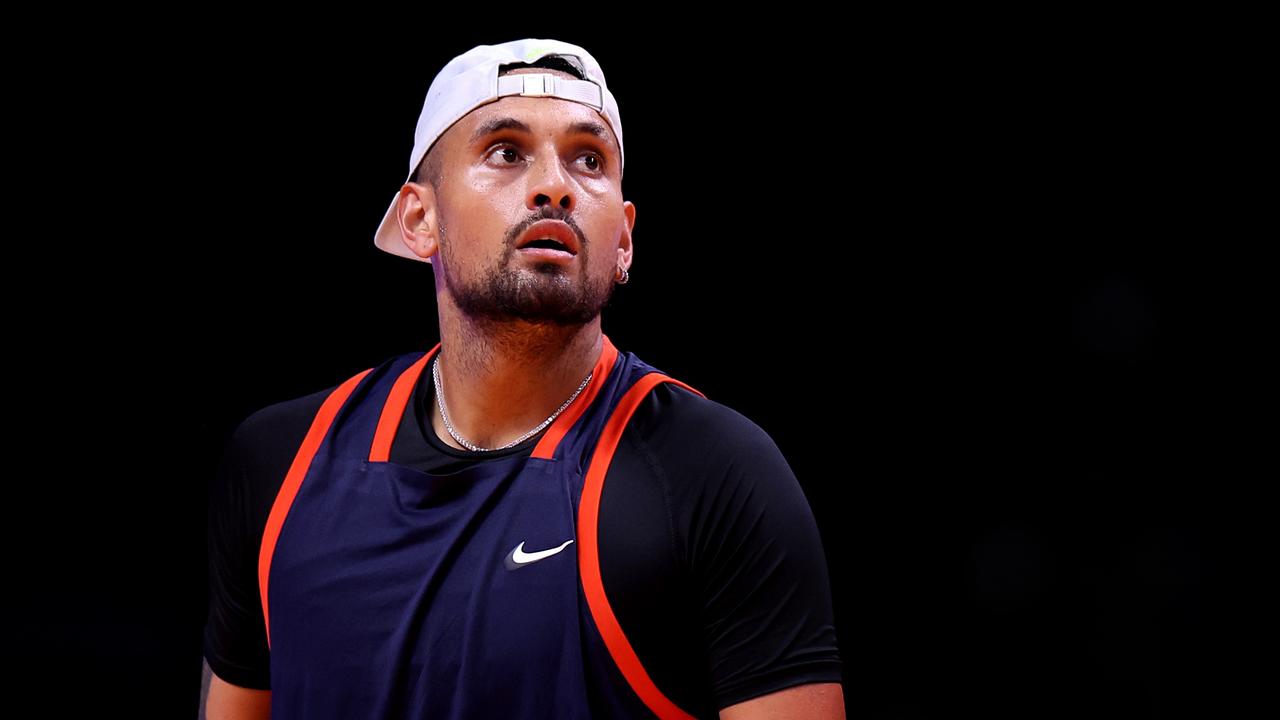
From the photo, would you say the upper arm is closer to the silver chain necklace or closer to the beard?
the silver chain necklace

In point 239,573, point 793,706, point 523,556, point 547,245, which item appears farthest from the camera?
point 239,573

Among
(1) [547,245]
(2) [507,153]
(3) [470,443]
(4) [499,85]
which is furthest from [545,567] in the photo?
(4) [499,85]

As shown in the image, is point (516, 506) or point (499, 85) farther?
point (499, 85)

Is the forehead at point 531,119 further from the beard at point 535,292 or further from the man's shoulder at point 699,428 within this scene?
the man's shoulder at point 699,428

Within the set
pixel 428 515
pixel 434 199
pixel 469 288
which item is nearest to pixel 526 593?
pixel 428 515

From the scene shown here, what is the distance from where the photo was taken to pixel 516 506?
165 centimetres

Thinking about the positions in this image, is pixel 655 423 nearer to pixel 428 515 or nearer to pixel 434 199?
pixel 428 515

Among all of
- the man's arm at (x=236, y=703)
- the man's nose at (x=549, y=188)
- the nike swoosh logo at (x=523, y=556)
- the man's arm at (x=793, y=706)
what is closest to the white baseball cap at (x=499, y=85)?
the man's nose at (x=549, y=188)

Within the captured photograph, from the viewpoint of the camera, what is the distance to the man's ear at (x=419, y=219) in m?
1.86

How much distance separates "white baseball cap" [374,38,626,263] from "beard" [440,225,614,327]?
22 centimetres

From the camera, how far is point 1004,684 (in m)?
2.96

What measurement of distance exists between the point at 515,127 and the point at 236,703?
90cm

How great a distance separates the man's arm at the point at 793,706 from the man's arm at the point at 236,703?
725mm

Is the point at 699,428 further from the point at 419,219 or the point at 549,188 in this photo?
the point at 419,219
